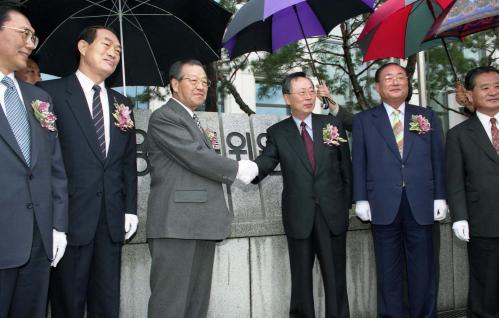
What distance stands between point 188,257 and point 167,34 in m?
2.26

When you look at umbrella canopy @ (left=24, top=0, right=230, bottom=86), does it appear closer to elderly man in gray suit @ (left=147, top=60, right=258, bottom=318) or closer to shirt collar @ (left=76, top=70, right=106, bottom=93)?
shirt collar @ (left=76, top=70, right=106, bottom=93)

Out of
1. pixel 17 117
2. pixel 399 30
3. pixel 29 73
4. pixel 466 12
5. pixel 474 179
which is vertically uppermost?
pixel 399 30

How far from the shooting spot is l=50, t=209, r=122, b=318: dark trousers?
9.35 feet

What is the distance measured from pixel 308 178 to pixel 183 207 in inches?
43.3

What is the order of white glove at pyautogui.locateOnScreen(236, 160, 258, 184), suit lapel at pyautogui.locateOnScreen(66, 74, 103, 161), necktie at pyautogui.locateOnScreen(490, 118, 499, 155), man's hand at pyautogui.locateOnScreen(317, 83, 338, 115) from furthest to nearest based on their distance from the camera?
man's hand at pyautogui.locateOnScreen(317, 83, 338, 115) → necktie at pyautogui.locateOnScreen(490, 118, 499, 155) → white glove at pyautogui.locateOnScreen(236, 160, 258, 184) → suit lapel at pyautogui.locateOnScreen(66, 74, 103, 161)

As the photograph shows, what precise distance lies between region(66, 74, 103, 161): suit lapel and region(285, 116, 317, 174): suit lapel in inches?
60.9

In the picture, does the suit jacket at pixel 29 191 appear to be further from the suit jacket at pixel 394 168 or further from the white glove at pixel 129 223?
the suit jacket at pixel 394 168

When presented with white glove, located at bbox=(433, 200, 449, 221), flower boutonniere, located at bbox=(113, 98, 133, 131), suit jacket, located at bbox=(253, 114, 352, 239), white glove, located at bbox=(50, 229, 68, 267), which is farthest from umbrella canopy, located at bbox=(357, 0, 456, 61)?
white glove, located at bbox=(50, 229, 68, 267)

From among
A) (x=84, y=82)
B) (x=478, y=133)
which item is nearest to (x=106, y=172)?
(x=84, y=82)

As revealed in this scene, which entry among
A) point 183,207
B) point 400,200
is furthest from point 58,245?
point 400,200

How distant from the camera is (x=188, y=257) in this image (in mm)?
3174

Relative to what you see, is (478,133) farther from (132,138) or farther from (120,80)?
(120,80)

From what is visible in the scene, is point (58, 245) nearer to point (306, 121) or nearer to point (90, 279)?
point (90, 279)

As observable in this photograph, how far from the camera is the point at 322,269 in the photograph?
3.81 metres
